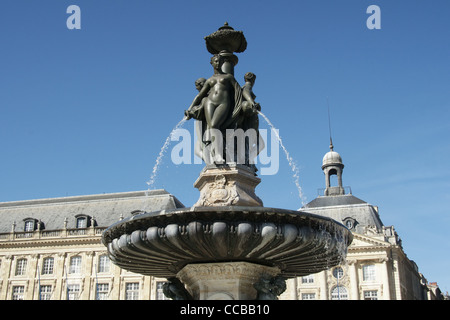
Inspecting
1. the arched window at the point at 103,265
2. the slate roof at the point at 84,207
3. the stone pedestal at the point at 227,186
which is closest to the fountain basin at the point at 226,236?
the stone pedestal at the point at 227,186

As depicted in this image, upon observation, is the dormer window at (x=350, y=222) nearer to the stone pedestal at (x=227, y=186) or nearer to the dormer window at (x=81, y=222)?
the dormer window at (x=81, y=222)

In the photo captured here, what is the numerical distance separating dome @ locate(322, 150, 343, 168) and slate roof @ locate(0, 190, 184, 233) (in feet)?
63.1

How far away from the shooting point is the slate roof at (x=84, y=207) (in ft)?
190

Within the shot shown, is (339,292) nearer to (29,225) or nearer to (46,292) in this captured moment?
(46,292)

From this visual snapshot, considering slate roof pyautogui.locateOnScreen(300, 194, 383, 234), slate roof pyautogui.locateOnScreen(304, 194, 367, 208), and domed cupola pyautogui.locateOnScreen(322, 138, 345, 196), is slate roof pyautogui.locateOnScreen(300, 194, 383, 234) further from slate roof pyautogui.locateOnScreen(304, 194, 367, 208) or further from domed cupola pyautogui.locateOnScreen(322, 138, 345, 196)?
domed cupola pyautogui.locateOnScreen(322, 138, 345, 196)

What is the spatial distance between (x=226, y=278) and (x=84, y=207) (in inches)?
2124

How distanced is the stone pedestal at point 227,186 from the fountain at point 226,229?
2cm

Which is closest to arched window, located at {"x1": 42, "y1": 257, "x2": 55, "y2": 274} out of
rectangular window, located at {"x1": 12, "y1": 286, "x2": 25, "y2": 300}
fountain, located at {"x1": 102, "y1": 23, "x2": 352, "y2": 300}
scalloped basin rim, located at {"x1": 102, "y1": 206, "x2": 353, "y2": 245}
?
rectangular window, located at {"x1": 12, "y1": 286, "x2": 25, "y2": 300}

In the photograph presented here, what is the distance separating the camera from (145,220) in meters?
7.96

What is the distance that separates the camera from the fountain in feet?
25.2

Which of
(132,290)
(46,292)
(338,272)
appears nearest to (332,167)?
(338,272)

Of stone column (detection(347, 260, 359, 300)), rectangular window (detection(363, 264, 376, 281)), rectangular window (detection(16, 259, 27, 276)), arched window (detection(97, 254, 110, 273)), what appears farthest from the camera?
rectangular window (detection(16, 259, 27, 276))

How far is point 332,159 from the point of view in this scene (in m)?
66.4
